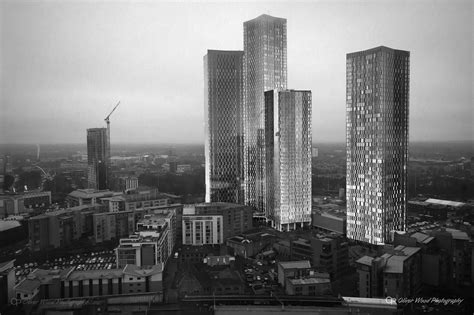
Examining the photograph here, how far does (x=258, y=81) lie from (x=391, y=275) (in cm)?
988

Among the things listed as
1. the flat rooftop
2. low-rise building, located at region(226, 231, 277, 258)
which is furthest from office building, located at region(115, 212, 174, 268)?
the flat rooftop

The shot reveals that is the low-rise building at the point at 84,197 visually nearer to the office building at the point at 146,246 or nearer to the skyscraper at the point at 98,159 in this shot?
the skyscraper at the point at 98,159

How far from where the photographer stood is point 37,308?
493cm

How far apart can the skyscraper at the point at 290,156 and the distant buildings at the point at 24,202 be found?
654 centimetres

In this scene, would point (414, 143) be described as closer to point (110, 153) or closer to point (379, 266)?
point (379, 266)

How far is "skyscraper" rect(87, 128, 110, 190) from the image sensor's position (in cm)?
1138

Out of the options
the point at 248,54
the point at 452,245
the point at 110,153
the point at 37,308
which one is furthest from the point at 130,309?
the point at 248,54

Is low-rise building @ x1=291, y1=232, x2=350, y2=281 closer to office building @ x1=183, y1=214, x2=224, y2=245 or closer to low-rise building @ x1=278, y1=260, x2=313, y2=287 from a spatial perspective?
low-rise building @ x1=278, y1=260, x2=313, y2=287

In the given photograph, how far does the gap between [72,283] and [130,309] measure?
135cm

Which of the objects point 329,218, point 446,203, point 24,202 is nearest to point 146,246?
point 24,202

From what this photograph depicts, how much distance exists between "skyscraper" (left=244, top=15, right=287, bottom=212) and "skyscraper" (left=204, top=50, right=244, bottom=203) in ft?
1.54

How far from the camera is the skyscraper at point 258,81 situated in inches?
544

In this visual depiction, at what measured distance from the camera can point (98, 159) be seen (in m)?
12.4

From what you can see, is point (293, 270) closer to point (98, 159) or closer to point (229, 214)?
point (229, 214)
